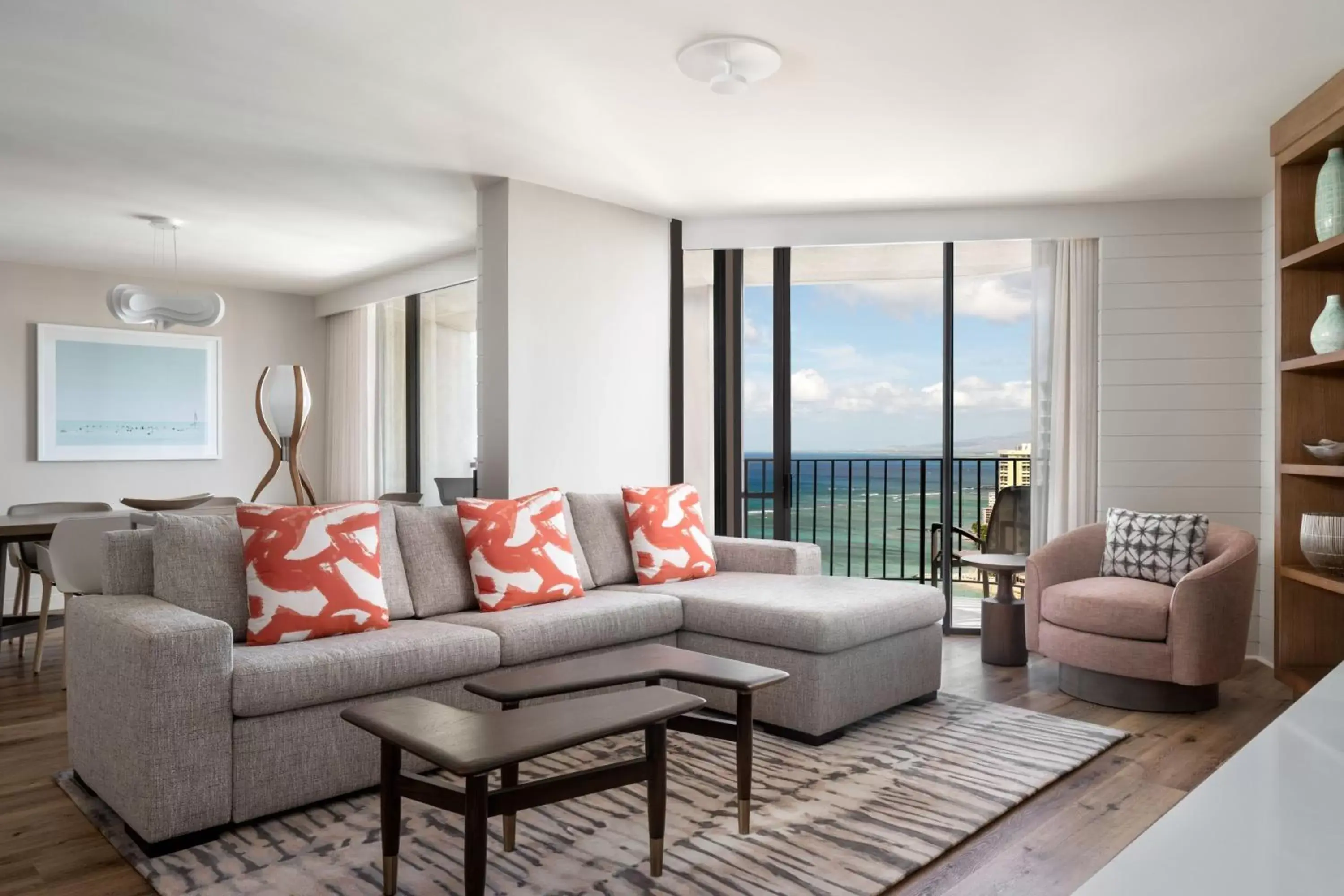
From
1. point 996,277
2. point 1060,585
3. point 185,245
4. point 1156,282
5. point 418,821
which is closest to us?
point 418,821

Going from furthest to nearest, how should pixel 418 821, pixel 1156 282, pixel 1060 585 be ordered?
pixel 1156 282
pixel 1060 585
pixel 418 821

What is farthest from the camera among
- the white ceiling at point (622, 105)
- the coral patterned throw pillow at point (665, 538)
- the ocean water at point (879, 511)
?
the ocean water at point (879, 511)

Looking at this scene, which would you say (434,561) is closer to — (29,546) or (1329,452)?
(29,546)

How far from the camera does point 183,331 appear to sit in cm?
721

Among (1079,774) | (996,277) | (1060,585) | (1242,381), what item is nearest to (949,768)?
(1079,774)

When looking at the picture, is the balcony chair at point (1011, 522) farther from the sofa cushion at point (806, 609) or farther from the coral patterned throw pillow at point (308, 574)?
the coral patterned throw pillow at point (308, 574)

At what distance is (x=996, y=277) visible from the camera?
8.76 metres

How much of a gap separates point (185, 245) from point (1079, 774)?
5991 millimetres

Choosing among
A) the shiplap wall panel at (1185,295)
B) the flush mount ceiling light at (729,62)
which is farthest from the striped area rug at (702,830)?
the shiplap wall panel at (1185,295)

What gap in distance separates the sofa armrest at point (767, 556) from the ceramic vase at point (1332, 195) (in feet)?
7.84

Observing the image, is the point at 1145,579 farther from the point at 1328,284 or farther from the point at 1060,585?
the point at 1328,284

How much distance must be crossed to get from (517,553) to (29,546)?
3.36 m

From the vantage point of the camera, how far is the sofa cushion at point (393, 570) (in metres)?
3.49

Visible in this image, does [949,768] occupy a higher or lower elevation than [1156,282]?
lower
